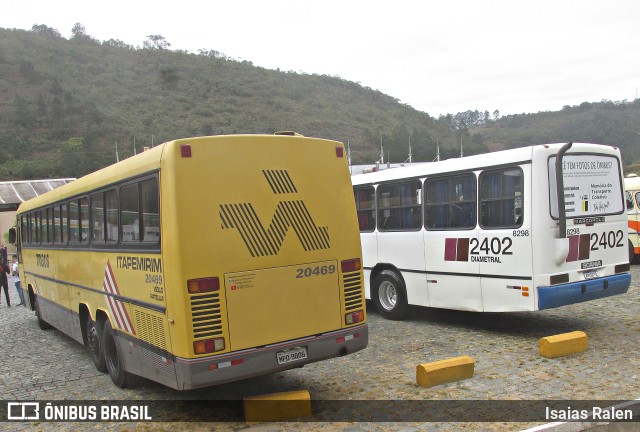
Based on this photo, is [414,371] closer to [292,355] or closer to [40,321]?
[292,355]

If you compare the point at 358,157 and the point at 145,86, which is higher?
the point at 145,86

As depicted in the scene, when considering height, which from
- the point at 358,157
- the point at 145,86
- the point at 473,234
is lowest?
the point at 473,234

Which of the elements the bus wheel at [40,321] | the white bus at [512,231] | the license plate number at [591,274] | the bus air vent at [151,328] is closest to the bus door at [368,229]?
the white bus at [512,231]

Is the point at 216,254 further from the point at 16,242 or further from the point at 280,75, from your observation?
the point at 280,75

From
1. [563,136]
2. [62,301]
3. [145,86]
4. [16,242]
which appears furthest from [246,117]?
[62,301]

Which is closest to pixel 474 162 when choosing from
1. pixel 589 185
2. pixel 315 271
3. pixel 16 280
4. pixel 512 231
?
pixel 512 231

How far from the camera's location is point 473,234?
27.8 ft

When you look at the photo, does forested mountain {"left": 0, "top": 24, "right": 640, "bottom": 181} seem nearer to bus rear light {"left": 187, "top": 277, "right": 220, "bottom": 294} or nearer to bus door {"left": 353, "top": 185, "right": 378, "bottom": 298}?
bus door {"left": 353, "top": 185, "right": 378, "bottom": 298}

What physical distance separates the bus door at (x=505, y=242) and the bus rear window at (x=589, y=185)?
459mm

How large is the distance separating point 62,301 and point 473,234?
22.5 feet

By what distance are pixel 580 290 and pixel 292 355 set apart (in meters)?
4.62

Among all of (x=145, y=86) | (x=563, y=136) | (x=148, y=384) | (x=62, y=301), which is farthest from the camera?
(x=145, y=86)

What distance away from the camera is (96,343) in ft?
25.0

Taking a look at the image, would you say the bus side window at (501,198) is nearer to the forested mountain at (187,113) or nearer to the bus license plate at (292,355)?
the bus license plate at (292,355)
